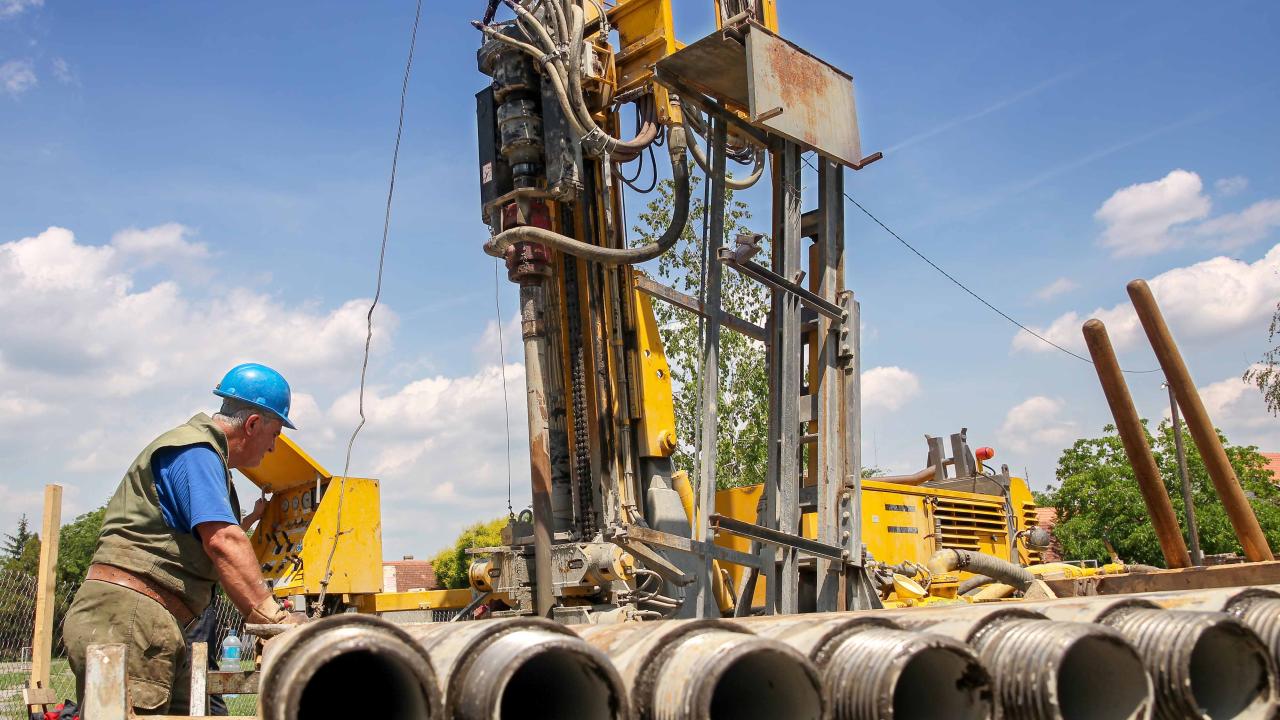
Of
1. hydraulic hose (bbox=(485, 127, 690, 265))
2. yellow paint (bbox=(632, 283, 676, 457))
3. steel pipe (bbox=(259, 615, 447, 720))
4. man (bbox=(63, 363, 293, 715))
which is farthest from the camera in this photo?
yellow paint (bbox=(632, 283, 676, 457))

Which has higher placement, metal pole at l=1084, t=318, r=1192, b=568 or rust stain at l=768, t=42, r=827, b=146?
rust stain at l=768, t=42, r=827, b=146

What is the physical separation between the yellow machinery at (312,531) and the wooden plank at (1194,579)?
5398mm

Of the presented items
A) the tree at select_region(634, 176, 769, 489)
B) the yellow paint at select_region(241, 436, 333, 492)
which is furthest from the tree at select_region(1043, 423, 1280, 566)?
the yellow paint at select_region(241, 436, 333, 492)

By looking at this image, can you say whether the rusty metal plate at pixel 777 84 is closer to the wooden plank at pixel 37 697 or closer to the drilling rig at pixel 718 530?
the drilling rig at pixel 718 530

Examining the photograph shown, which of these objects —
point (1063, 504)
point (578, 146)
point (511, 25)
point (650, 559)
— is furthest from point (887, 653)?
point (1063, 504)

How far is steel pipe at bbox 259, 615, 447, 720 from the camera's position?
241 cm

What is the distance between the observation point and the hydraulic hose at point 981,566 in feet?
28.2

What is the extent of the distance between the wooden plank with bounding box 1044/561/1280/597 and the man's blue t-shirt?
5.00m

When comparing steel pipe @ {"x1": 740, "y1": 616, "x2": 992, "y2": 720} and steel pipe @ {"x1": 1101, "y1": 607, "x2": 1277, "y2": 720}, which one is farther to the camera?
steel pipe @ {"x1": 1101, "y1": 607, "x2": 1277, "y2": 720}

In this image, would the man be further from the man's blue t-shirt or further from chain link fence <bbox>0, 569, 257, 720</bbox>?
chain link fence <bbox>0, 569, 257, 720</bbox>

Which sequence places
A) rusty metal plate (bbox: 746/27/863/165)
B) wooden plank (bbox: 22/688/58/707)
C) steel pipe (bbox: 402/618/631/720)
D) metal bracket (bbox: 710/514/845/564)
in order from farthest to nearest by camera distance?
rusty metal plate (bbox: 746/27/863/165)
metal bracket (bbox: 710/514/845/564)
wooden plank (bbox: 22/688/58/707)
steel pipe (bbox: 402/618/631/720)

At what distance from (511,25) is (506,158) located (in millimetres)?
1128

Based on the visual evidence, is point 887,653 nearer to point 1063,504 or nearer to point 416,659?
point 416,659

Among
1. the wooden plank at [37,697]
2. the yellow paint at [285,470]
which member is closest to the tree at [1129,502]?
the yellow paint at [285,470]
